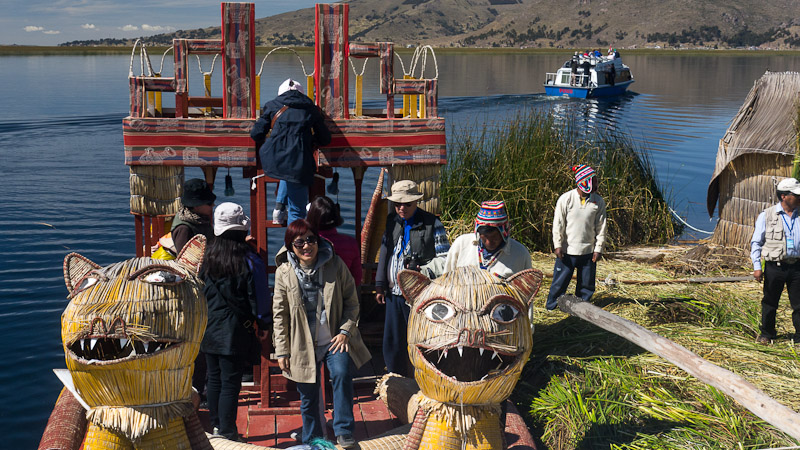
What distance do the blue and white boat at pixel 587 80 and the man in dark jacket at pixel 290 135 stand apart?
37.4 m

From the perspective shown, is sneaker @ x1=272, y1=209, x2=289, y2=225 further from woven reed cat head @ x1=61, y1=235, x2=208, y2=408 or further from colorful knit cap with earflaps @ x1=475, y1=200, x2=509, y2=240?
woven reed cat head @ x1=61, y1=235, x2=208, y2=408

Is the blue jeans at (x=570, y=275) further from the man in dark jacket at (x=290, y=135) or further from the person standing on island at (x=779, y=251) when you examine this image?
the man in dark jacket at (x=290, y=135)

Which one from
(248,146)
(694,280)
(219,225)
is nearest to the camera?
(219,225)

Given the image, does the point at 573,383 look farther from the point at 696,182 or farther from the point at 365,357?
the point at 696,182

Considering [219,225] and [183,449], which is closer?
[183,449]

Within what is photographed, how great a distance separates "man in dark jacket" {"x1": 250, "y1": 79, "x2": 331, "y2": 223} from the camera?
518cm

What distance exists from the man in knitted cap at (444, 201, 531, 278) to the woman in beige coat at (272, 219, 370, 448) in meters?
0.77

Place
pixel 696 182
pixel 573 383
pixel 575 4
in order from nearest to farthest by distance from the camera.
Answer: pixel 573 383, pixel 696 182, pixel 575 4

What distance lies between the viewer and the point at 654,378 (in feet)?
19.0

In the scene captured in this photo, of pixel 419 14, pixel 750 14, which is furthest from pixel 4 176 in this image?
A: pixel 419 14

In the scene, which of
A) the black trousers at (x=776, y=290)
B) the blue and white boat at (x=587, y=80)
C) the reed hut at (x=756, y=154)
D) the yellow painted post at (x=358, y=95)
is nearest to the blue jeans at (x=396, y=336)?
the yellow painted post at (x=358, y=95)

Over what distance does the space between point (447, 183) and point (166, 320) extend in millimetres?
7674

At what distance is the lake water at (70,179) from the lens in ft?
29.0

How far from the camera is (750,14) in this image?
156 m
